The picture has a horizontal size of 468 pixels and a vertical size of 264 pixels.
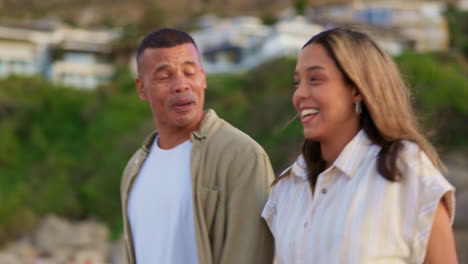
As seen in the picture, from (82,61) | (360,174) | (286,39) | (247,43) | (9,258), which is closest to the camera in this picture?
(360,174)

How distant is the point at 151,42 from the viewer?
246 centimetres

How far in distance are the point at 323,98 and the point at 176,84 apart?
2.52 ft

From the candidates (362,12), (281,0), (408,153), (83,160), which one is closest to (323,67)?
(408,153)

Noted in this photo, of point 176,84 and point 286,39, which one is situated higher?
point 176,84

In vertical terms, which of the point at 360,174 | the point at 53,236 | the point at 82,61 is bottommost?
the point at 53,236

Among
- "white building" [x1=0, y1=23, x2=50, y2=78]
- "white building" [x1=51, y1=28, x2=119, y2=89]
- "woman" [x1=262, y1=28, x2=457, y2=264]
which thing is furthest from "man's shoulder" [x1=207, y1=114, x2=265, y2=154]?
"white building" [x1=0, y1=23, x2=50, y2=78]

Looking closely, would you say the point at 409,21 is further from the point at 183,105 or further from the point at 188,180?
the point at 188,180

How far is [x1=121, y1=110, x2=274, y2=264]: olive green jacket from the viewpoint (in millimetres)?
2148

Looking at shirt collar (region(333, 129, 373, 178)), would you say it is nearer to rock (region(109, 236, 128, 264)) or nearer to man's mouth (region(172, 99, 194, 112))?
man's mouth (region(172, 99, 194, 112))

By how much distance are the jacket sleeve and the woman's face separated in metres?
0.38

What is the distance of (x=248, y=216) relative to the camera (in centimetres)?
215

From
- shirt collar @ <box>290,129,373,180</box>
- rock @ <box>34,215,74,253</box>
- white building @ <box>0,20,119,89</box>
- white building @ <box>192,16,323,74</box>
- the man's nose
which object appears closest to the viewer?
shirt collar @ <box>290,129,373,180</box>

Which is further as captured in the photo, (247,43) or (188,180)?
(247,43)

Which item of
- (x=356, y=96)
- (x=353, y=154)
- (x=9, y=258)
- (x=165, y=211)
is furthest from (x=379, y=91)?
(x=9, y=258)
